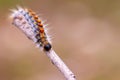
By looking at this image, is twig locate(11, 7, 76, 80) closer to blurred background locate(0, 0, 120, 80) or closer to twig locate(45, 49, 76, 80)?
twig locate(45, 49, 76, 80)

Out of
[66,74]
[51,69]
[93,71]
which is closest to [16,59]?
[51,69]

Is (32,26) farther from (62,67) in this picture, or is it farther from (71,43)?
(71,43)

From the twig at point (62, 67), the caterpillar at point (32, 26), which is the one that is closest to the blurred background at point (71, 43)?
the caterpillar at point (32, 26)

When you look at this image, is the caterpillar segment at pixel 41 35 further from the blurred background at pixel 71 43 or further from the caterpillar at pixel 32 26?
the blurred background at pixel 71 43

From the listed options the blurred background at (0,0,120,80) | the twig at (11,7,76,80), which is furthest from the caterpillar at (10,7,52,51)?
A: the blurred background at (0,0,120,80)

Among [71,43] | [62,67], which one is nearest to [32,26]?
[62,67]

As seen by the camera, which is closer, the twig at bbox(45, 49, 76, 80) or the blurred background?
the twig at bbox(45, 49, 76, 80)
